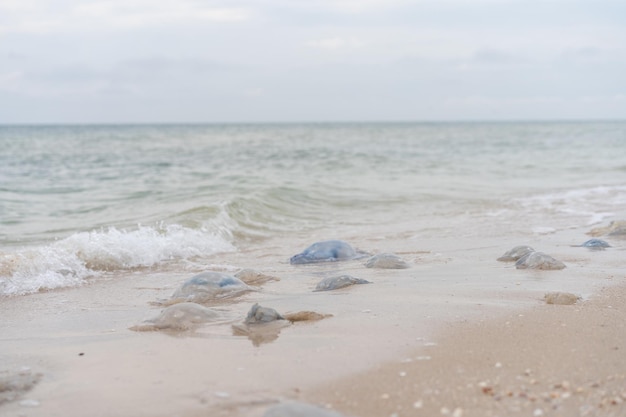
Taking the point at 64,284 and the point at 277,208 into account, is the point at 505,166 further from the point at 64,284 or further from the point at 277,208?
the point at 64,284

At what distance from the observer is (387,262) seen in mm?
6207

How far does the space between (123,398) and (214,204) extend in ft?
23.8

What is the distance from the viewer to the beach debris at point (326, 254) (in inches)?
267

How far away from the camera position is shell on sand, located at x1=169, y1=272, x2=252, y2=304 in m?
5.02

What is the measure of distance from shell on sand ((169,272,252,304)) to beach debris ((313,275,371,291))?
0.54 metres

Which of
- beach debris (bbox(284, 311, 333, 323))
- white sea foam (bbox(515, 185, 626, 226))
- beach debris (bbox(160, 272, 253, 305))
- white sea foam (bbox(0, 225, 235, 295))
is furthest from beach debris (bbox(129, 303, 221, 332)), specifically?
white sea foam (bbox(515, 185, 626, 226))

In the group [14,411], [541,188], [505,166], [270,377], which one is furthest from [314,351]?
[505,166]

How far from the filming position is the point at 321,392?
3010 millimetres

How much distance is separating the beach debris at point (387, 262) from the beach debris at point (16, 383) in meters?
3.34

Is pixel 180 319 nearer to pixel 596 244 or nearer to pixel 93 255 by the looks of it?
pixel 93 255

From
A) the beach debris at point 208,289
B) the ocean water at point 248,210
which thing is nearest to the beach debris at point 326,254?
the ocean water at point 248,210

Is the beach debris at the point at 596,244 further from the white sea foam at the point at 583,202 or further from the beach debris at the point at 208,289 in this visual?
the beach debris at the point at 208,289

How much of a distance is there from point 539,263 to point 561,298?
1.34 metres

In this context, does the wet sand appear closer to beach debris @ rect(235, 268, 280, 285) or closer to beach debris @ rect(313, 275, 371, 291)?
beach debris @ rect(313, 275, 371, 291)
